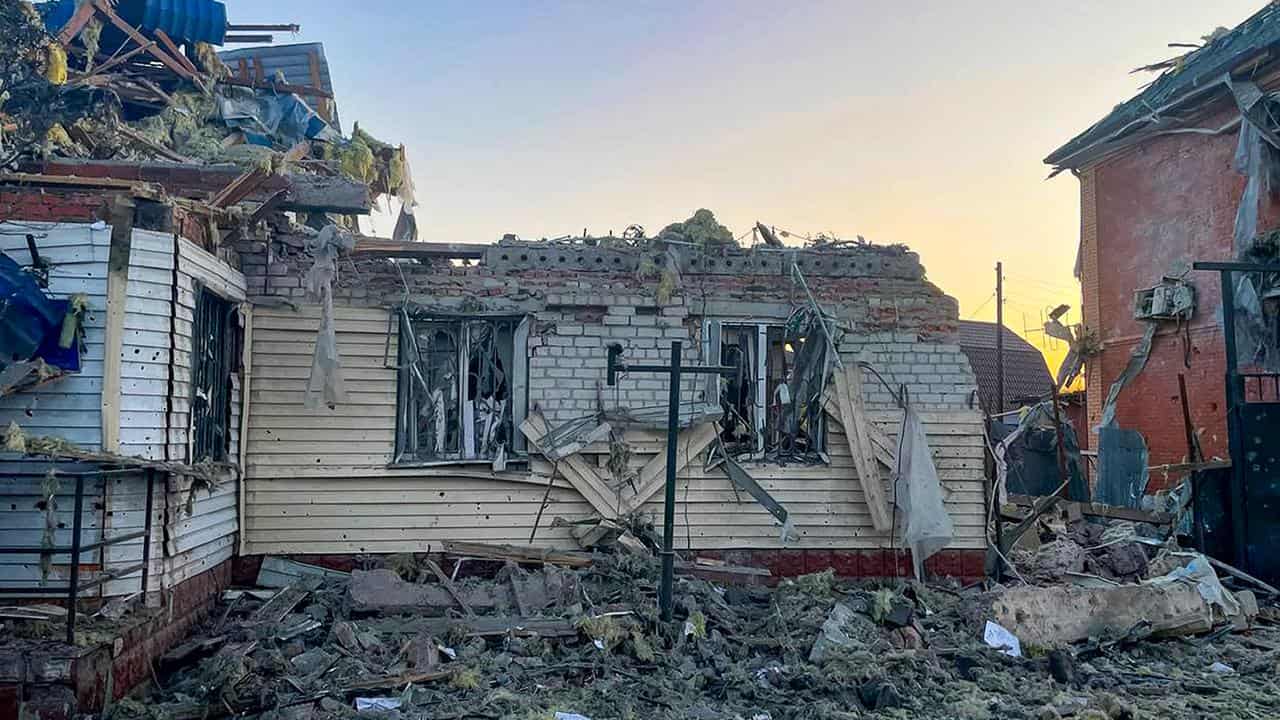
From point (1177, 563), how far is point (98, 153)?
13.5 m

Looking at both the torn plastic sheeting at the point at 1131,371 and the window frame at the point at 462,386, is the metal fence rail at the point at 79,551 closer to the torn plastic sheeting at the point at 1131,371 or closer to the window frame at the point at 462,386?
the window frame at the point at 462,386

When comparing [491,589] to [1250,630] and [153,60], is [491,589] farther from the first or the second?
[153,60]

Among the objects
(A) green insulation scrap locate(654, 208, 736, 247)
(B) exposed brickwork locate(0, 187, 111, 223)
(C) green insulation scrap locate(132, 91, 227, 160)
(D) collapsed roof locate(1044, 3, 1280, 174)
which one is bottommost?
(B) exposed brickwork locate(0, 187, 111, 223)

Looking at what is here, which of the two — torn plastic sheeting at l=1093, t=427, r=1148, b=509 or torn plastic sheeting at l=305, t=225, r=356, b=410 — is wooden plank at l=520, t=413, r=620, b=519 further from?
torn plastic sheeting at l=1093, t=427, r=1148, b=509

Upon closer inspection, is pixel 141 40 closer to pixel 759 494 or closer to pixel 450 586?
pixel 450 586

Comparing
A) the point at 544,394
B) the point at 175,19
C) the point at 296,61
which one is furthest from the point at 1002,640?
the point at 296,61

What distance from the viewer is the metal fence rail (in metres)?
5.20

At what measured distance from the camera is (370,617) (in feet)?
23.5

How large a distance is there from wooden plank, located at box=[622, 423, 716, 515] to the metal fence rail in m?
4.19

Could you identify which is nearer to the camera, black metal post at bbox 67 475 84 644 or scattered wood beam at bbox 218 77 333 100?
black metal post at bbox 67 475 84 644

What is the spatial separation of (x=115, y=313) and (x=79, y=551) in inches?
69.0

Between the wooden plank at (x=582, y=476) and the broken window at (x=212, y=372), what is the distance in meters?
2.77

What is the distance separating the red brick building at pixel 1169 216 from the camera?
13.6 meters

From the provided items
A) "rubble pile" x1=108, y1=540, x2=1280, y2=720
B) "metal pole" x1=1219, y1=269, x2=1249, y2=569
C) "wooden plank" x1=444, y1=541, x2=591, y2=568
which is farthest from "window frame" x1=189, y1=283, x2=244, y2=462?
"metal pole" x1=1219, y1=269, x2=1249, y2=569
